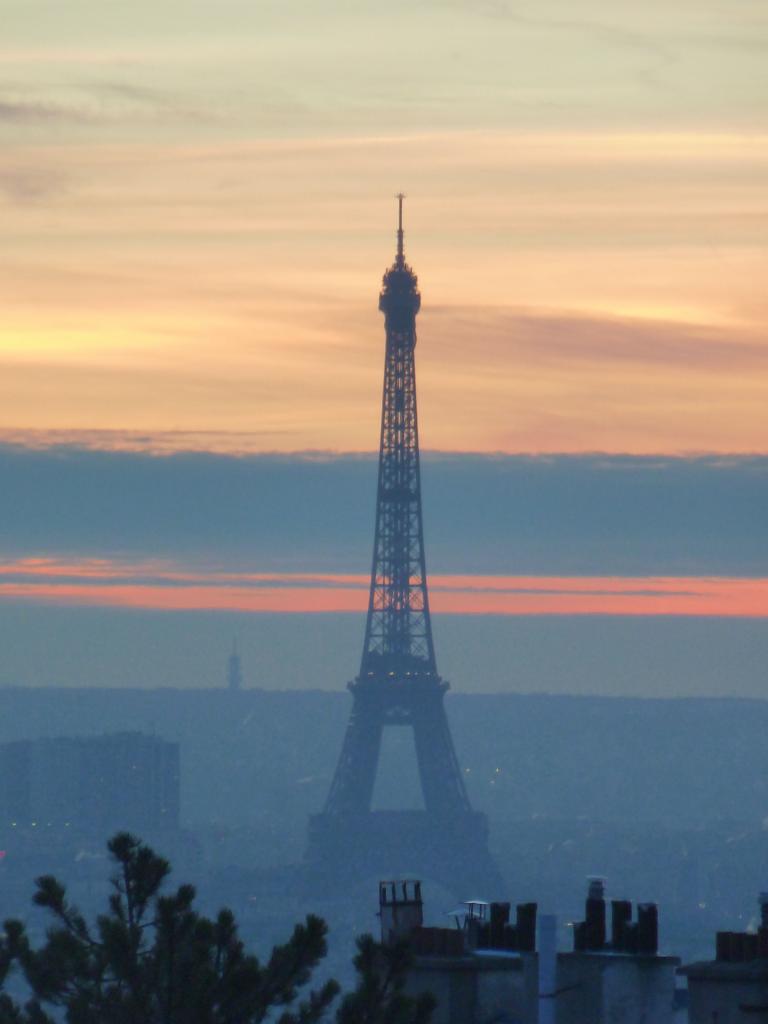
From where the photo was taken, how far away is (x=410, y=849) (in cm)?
15438

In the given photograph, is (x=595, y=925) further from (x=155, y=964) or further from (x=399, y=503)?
(x=399, y=503)

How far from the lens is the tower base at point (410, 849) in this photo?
150 metres

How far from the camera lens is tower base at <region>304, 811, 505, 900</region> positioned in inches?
5886

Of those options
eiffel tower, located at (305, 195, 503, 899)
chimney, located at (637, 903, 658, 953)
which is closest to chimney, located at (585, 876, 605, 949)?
chimney, located at (637, 903, 658, 953)

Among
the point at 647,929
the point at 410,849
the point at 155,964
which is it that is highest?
the point at 410,849

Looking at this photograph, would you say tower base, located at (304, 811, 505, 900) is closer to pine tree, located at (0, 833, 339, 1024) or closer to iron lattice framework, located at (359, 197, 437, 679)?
iron lattice framework, located at (359, 197, 437, 679)

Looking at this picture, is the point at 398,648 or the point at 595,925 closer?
the point at 595,925

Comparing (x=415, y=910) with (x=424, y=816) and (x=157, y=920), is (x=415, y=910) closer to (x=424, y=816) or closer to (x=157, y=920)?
(x=157, y=920)

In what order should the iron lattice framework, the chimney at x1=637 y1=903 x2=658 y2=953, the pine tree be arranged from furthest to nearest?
the iron lattice framework → the pine tree → the chimney at x1=637 y1=903 x2=658 y2=953

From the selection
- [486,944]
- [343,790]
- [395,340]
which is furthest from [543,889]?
[486,944]

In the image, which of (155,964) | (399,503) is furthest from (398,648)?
(155,964)

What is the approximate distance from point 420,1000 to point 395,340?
118429 millimetres

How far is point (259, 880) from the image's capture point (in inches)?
6467

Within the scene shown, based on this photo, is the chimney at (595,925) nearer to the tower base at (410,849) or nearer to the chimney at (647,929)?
the chimney at (647,929)
